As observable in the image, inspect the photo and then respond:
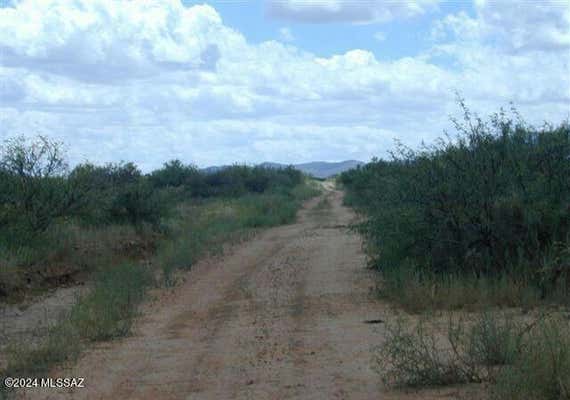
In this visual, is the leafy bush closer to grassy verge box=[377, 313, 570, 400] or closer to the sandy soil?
the sandy soil

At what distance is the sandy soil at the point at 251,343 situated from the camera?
10250mm

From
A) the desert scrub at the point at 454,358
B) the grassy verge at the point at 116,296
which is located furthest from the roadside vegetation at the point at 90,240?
the desert scrub at the point at 454,358

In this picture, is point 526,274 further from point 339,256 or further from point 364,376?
point 339,256

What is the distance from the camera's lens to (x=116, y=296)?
1744 cm

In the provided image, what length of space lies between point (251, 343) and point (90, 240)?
17068mm

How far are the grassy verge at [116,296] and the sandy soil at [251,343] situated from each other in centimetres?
37

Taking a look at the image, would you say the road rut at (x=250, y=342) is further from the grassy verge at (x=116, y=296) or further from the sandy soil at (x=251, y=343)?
the grassy verge at (x=116, y=296)

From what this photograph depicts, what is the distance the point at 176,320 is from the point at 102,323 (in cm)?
166

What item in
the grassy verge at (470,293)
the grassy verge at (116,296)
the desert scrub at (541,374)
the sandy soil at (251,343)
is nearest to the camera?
the desert scrub at (541,374)

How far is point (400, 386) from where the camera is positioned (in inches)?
389

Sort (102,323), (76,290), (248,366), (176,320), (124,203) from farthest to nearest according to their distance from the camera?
(124,203), (76,290), (176,320), (102,323), (248,366)

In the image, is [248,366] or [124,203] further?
[124,203]

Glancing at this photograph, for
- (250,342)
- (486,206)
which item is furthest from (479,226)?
(250,342)

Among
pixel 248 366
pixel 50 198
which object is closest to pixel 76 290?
pixel 50 198
